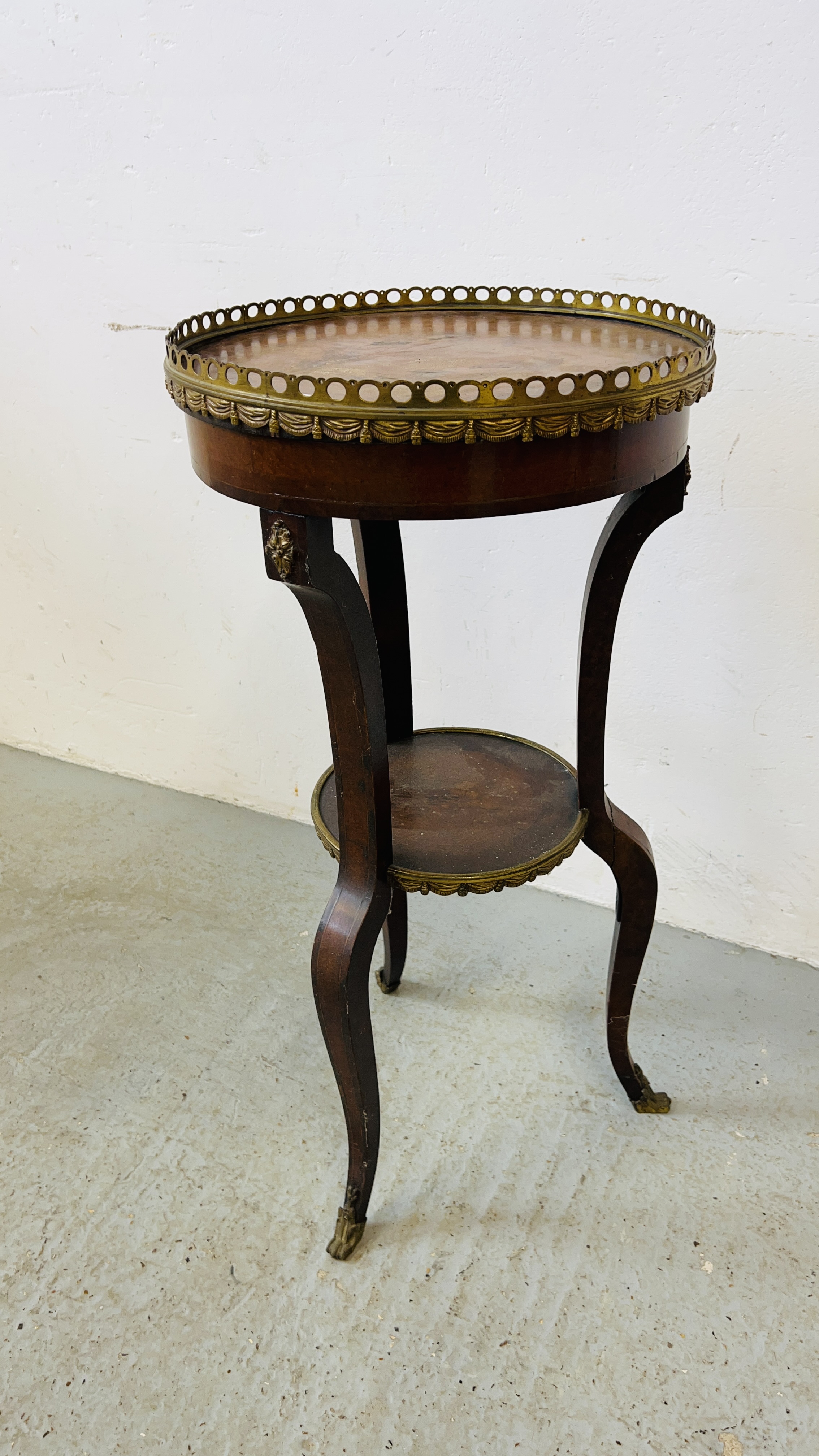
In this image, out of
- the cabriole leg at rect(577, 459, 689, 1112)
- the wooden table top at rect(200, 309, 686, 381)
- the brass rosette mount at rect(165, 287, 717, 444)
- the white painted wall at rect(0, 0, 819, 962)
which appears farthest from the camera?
the white painted wall at rect(0, 0, 819, 962)

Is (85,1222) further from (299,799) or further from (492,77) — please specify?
(492,77)

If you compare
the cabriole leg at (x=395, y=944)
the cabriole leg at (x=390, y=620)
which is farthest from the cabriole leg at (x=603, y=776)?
the cabriole leg at (x=395, y=944)

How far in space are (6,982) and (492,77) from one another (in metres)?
1.95

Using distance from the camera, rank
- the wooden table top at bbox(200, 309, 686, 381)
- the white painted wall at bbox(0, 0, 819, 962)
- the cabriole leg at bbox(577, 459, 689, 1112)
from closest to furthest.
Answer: the wooden table top at bbox(200, 309, 686, 381), the cabriole leg at bbox(577, 459, 689, 1112), the white painted wall at bbox(0, 0, 819, 962)

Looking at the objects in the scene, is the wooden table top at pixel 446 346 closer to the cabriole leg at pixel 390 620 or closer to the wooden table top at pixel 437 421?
the wooden table top at pixel 437 421

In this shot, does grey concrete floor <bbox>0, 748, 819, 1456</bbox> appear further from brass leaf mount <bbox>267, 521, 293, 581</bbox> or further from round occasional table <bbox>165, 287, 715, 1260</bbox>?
brass leaf mount <bbox>267, 521, 293, 581</bbox>

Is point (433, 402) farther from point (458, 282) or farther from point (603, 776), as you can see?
point (458, 282)

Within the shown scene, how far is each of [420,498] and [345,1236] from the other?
112 centimetres

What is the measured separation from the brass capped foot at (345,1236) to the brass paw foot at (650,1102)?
0.53 m

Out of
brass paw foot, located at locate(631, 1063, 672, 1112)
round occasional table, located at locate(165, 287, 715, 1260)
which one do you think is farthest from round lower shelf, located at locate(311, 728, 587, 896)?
brass paw foot, located at locate(631, 1063, 672, 1112)

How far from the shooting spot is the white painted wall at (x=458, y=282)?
1721 millimetres

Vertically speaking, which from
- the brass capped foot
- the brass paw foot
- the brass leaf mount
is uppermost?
the brass leaf mount

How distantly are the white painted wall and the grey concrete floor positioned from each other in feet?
1.29

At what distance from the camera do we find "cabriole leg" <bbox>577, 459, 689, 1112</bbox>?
1.49 m
